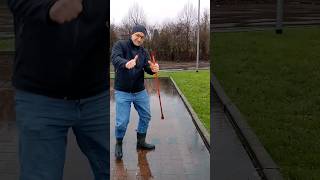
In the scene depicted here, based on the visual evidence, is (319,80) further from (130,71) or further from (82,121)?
(82,121)

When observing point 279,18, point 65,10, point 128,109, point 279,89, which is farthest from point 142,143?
point 279,18

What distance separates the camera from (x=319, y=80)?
8.84 meters

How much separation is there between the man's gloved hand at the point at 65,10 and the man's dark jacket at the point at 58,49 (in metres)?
0.02

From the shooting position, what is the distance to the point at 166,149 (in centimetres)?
324

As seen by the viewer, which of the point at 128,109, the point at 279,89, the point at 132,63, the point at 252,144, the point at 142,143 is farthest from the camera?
the point at 279,89

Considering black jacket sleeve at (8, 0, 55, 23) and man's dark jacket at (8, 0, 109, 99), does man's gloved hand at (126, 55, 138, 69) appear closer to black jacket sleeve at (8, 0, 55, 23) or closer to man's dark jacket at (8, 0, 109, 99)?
man's dark jacket at (8, 0, 109, 99)

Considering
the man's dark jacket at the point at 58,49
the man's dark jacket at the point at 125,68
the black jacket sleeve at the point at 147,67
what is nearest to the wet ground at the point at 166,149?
the man's dark jacket at the point at 125,68

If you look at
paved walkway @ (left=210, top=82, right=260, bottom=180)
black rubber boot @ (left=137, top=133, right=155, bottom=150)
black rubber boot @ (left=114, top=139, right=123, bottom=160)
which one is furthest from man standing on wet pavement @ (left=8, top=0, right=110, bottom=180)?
paved walkway @ (left=210, top=82, right=260, bottom=180)

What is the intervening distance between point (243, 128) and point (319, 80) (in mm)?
3411

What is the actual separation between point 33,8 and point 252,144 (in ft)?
11.7

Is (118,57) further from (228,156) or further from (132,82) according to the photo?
(228,156)

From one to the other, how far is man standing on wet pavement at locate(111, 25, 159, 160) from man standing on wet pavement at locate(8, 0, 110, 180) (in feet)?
1.56

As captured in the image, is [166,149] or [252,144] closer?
[166,149]

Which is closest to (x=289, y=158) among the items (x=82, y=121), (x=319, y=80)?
(x=82, y=121)
